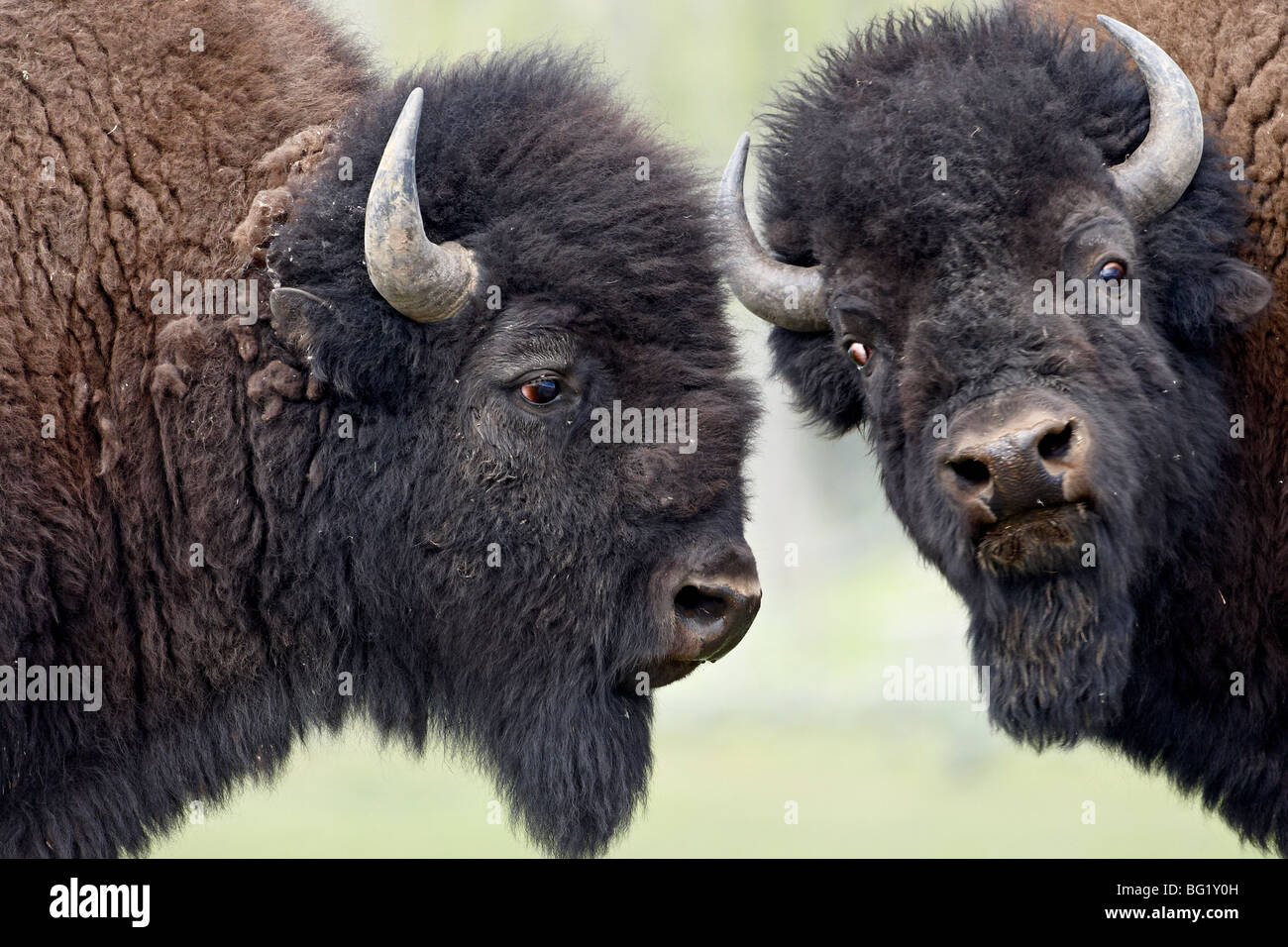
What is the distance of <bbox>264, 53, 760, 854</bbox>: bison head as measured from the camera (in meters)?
4.69

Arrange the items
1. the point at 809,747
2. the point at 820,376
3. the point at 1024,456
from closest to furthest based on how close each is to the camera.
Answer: the point at 1024,456 < the point at 820,376 < the point at 809,747

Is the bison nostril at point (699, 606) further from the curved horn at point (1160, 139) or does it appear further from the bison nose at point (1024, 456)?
the curved horn at point (1160, 139)

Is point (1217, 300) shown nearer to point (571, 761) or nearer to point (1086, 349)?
point (1086, 349)

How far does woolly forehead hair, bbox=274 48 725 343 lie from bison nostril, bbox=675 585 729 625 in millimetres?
879

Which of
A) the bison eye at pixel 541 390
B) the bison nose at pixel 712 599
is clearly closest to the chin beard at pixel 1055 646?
the bison nose at pixel 712 599

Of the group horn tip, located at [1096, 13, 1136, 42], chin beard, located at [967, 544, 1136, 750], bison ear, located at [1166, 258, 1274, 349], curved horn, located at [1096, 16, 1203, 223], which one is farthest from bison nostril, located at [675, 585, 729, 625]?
horn tip, located at [1096, 13, 1136, 42]

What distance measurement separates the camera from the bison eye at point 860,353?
4836 mm

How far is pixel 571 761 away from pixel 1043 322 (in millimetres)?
2175

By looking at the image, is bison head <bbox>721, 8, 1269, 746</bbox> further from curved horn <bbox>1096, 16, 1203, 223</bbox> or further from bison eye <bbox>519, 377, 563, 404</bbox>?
bison eye <bbox>519, 377, 563, 404</bbox>

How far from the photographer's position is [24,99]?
4652 millimetres

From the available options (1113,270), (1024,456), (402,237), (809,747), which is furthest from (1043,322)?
(809,747)

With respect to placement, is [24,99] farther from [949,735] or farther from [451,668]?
[949,735]

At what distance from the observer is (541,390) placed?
473 cm

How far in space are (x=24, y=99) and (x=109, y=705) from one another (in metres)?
1.97
